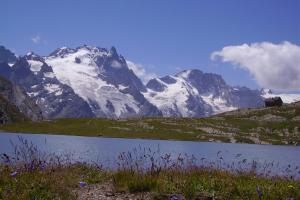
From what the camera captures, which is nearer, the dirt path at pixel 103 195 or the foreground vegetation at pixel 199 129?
the dirt path at pixel 103 195

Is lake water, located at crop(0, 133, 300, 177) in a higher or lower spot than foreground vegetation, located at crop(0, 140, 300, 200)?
lower

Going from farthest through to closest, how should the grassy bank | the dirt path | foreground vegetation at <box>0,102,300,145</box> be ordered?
foreground vegetation at <box>0,102,300,145</box> → the dirt path → the grassy bank

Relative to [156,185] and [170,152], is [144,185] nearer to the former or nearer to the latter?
[156,185]

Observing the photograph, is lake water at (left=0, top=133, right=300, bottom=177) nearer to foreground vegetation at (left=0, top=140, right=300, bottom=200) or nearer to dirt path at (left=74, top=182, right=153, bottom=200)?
foreground vegetation at (left=0, top=140, right=300, bottom=200)

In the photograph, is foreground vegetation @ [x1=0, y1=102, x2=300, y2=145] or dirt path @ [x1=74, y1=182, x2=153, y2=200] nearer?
dirt path @ [x1=74, y1=182, x2=153, y2=200]

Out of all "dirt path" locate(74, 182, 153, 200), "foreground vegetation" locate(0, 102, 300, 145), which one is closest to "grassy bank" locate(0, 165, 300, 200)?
"dirt path" locate(74, 182, 153, 200)

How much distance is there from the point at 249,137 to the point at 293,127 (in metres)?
24.3

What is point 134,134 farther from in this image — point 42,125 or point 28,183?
point 28,183

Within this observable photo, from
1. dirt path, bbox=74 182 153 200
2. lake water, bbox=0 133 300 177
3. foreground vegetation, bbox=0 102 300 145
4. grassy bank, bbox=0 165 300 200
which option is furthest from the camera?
foreground vegetation, bbox=0 102 300 145

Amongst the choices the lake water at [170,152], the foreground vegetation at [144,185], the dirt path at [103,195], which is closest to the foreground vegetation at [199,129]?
the lake water at [170,152]

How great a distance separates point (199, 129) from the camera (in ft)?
585

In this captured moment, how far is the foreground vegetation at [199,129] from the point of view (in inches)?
6304

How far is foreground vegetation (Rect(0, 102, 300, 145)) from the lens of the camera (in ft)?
525

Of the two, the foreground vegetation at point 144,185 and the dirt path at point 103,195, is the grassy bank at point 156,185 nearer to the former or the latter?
the foreground vegetation at point 144,185
